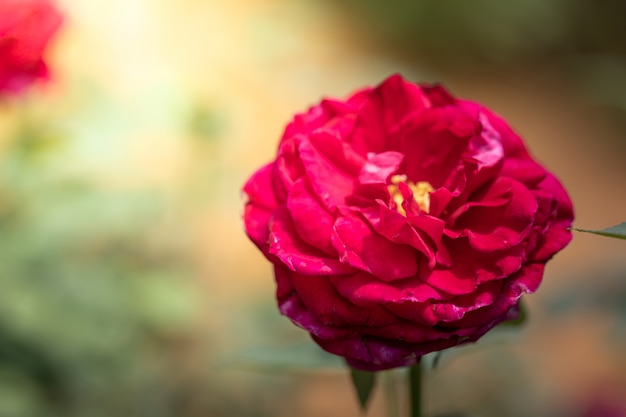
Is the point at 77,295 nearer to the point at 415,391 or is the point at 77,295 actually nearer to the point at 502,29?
the point at 415,391

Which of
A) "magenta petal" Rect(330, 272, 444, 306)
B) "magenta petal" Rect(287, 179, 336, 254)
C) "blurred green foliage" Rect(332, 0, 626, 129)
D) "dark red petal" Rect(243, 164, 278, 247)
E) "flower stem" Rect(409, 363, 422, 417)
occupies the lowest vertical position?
"flower stem" Rect(409, 363, 422, 417)

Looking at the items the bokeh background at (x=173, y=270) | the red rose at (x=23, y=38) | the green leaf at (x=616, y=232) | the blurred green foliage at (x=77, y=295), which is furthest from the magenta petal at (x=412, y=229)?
the blurred green foliage at (x=77, y=295)

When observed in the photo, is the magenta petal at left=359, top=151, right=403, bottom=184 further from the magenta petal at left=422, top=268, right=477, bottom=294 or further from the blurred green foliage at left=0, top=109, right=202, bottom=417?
the blurred green foliage at left=0, top=109, right=202, bottom=417

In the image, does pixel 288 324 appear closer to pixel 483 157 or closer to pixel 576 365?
pixel 576 365

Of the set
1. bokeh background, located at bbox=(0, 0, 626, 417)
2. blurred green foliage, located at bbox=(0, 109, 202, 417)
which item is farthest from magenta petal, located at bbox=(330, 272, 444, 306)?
blurred green foliage, located at bbox=(0, 109, 202, 417)

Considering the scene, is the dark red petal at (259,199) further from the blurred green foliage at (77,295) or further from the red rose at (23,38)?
the blurred green foliage at (77,295)

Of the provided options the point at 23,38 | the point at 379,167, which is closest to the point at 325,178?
the point at 379,167

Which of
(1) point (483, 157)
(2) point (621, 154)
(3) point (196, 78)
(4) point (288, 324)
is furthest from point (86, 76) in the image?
(2) point (621, 154)
